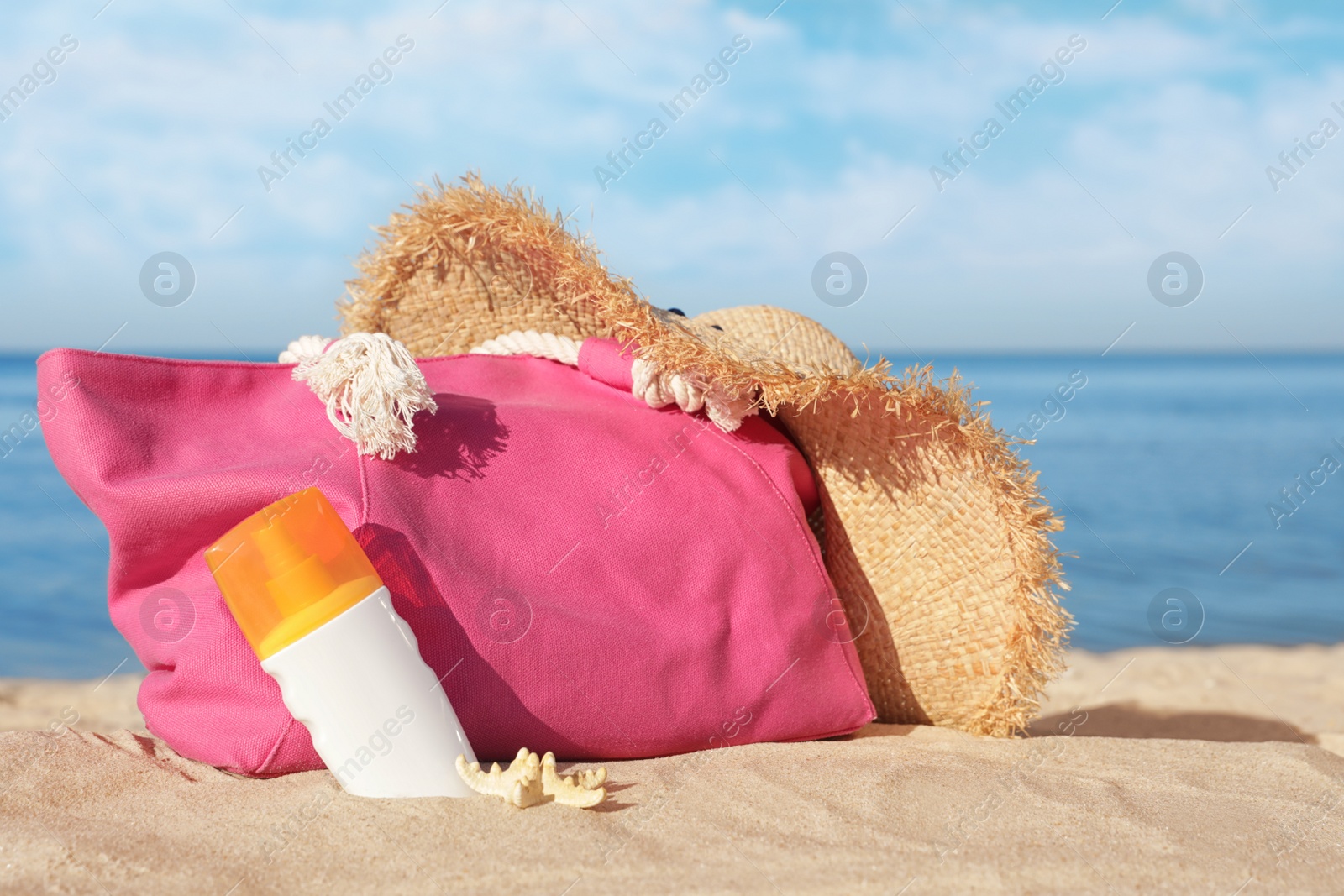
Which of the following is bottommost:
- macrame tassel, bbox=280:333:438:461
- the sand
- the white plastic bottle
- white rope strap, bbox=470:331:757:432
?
the sand

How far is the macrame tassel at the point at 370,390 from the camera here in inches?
56.3

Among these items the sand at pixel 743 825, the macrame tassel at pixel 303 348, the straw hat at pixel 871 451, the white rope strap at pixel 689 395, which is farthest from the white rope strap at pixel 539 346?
the sand at pixel 743 825

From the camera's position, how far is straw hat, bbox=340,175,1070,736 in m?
1.60

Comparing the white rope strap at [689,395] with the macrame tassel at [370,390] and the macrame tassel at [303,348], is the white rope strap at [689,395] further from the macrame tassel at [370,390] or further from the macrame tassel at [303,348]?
the macrame tassel at [303,348]

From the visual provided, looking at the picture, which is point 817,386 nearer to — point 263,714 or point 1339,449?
point 263,714

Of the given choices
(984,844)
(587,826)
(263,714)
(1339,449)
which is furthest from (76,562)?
(1339,449)

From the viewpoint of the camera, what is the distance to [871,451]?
174cm

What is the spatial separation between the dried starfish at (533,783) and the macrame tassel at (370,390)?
0.51 meters

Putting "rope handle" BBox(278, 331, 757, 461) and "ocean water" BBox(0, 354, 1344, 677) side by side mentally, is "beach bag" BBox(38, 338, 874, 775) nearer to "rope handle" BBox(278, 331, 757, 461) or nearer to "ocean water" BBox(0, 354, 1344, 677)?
"rope handle" BBox(278, 331, 757, 461)

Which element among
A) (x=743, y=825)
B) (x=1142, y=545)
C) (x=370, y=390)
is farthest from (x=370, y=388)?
Answer: (x=1142, y=545)

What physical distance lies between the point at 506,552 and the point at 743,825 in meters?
0.56

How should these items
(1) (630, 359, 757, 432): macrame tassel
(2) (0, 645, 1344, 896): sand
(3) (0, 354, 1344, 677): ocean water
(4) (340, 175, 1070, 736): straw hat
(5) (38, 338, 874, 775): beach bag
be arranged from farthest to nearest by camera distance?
(3) (0, 354, 1344, 677): ocean water
(1) (630, 359, 757, 432): macrame tassel
(4) (340, 175, 1070, 736): straw hat
(5) (38, 338, 874, 775): beach bag
(2) (0, 645, 1344, 896): sand

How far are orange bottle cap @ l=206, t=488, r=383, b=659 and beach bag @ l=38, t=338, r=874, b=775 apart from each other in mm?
91

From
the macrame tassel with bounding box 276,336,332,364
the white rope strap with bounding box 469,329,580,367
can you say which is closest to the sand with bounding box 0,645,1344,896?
the macrame tassel with bounding box 276,336,332,364
